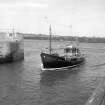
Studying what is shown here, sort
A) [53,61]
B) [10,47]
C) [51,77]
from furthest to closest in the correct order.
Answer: [10,47]
[53,61]
[51,77]

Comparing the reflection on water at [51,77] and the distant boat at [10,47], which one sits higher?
the distant boat at [10,47]

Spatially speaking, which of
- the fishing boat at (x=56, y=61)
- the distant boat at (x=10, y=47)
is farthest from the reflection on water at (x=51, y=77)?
the distant boat at (x=10, y=47)

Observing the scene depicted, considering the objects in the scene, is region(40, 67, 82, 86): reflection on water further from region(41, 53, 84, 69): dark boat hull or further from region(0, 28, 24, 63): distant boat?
region(0, 28, 24, 63): distant boat

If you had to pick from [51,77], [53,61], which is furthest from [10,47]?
[51,77]

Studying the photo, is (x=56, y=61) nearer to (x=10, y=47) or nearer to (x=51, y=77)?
(x=51, y=77)

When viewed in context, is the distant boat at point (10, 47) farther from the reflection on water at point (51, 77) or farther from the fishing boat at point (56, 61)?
the reflection on water at point (51, 77)

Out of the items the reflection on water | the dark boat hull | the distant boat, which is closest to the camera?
the reflection on water

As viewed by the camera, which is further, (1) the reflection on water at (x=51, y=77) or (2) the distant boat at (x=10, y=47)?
(2) the distant boat at (x=10, y=47)

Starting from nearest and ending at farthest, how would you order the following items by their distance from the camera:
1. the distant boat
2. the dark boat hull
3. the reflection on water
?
the reflection on water < the dark boat hull < the distant boat

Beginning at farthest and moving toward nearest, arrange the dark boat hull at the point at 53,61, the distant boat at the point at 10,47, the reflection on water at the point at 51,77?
the distant boat at the point at 10,47, the dark boat hull at the point at 53,61, the reflection on water at the point at 51,77

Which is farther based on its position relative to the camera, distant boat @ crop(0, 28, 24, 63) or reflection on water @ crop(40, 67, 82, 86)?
distant boat @ crop(0, 28, 24, 63)

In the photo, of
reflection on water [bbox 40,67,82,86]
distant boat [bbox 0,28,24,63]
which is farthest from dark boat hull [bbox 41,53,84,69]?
distant boat [bbox 0,28,24,63]

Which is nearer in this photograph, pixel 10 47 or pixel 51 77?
pixel 51 77

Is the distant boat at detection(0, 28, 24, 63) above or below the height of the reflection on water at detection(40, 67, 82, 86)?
above
